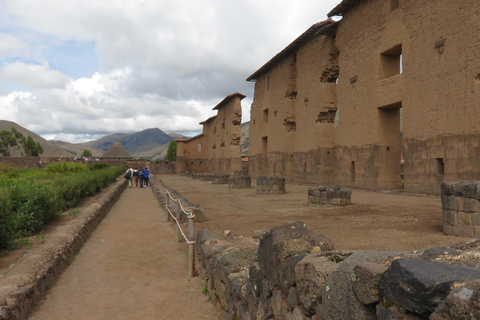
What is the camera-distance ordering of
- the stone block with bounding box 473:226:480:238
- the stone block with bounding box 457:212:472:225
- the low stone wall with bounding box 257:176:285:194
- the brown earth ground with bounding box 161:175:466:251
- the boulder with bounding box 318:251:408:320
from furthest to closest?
the low stone wall with bounding box 257:176:285:194, the stone block with bounding box 457:212:472:225, the stone block with bounding box 473:226:480:238, the brown earth ground with bounding box 161:175:466:251, the boulder with bounding box 318:251:408:320

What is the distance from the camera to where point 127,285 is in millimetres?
5059

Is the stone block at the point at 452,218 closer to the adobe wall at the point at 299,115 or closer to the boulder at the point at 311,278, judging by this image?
the boulder at the point at 311,278

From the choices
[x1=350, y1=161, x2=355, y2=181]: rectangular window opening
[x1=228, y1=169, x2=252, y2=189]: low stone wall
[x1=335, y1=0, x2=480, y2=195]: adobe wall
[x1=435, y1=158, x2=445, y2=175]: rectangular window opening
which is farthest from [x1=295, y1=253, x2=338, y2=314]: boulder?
[x1=228, y1=169, x2=252, y2=189]: low stone wall

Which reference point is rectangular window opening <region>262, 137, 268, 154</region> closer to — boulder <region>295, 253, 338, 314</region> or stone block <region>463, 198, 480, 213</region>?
stone block <region>463, 198, 480, 213</region>

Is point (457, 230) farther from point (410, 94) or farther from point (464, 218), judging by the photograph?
point (410, 94)

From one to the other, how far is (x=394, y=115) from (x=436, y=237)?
33.6ft

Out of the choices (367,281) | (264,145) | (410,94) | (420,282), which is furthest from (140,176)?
(420,282)

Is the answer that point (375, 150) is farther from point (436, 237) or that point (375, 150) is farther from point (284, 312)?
point (284, 312)

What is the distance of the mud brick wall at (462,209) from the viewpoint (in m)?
5.91

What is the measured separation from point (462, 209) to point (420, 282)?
5831mm

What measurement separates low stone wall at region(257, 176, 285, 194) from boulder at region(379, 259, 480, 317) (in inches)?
569

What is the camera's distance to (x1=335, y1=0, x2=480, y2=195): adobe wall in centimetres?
1062

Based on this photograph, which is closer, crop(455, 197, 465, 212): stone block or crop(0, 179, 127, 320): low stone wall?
crop(0, 179, 127, 320): low stone wall

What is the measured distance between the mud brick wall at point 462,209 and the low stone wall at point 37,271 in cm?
720
